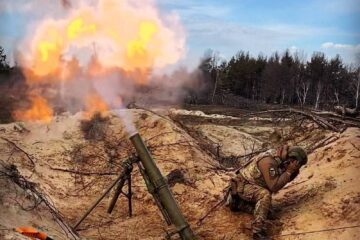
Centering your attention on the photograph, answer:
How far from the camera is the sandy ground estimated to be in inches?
342

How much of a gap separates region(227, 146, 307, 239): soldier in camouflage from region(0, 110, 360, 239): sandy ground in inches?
18.0

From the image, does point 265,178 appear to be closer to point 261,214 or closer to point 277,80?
point 261,214

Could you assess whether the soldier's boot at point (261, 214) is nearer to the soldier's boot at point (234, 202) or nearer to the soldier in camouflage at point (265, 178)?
the soldier in camouflage at point (265, 178)

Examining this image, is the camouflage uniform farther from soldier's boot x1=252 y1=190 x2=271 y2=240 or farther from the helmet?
the helmet

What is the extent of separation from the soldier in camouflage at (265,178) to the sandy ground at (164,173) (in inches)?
18.0

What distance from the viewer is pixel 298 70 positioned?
172 feet

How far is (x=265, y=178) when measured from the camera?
354 inches

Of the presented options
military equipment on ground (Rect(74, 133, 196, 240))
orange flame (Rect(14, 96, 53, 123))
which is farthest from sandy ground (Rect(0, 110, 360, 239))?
military equipment on ground (Rect(74, 133, 196, 240))

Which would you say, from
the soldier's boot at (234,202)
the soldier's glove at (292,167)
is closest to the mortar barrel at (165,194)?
the soldier's boot at (234,202)

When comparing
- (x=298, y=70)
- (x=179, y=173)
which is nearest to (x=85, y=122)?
(x=179, y=173)

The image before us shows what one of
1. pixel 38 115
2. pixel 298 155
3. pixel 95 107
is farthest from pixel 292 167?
pixel 38 115

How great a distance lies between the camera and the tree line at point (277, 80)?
4534 cm

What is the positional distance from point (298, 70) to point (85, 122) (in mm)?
39884

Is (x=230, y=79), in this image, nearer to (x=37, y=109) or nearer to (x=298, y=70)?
(x=298, y=70)
